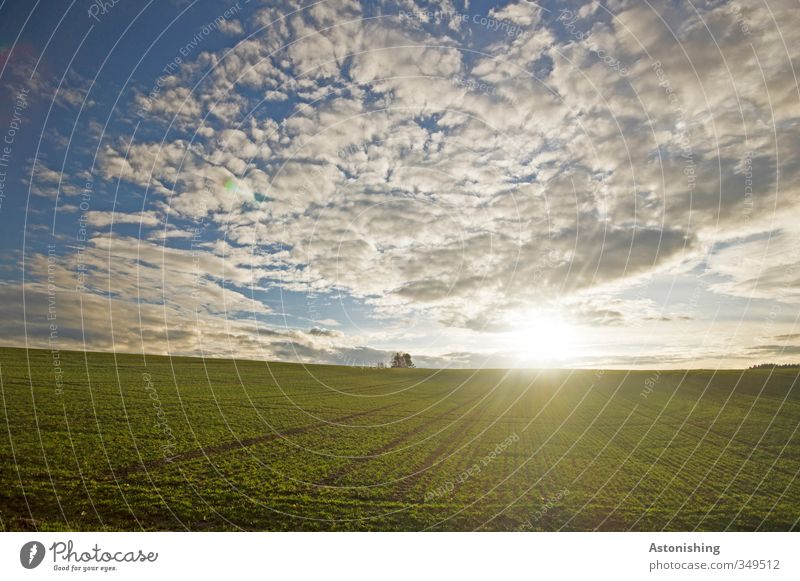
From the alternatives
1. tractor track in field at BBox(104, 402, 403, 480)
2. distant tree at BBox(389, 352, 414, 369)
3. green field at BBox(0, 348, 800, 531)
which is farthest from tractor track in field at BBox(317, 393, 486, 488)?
distant tree at BBox(389, 352, 414, 369)

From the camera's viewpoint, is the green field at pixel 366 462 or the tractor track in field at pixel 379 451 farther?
the tractor track in field at pixel 379 451

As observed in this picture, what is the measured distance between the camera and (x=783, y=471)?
36031 mm

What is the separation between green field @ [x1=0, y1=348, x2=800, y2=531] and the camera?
73.8 ft

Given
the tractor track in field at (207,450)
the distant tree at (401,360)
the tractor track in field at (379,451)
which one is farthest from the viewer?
the distant tree at (401,360)

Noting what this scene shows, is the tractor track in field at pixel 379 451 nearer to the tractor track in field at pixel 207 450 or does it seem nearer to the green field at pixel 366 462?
the green field at pixel 366 462

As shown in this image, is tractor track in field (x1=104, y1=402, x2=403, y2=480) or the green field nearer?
the green field

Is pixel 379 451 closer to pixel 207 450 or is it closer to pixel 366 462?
pixel 366 462

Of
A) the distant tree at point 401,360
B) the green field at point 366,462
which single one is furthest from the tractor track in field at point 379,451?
the distant tree at point 401,360

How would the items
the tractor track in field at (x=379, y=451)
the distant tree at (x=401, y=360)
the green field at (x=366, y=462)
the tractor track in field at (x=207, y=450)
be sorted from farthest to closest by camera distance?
the distant tree at (x=401, y=360) < the tractor track in field at (x=379, y=451) < the tractor track in field at (x=207, y=450) < the green field at (x=366, y=462)

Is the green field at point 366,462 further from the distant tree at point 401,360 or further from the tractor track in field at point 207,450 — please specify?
the distant tree at point 401,360

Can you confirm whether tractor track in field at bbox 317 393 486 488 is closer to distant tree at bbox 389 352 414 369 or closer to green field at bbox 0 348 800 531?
green field at bbox 0 348 800 531

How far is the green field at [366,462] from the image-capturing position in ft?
73.8

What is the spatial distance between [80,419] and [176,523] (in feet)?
90.6
